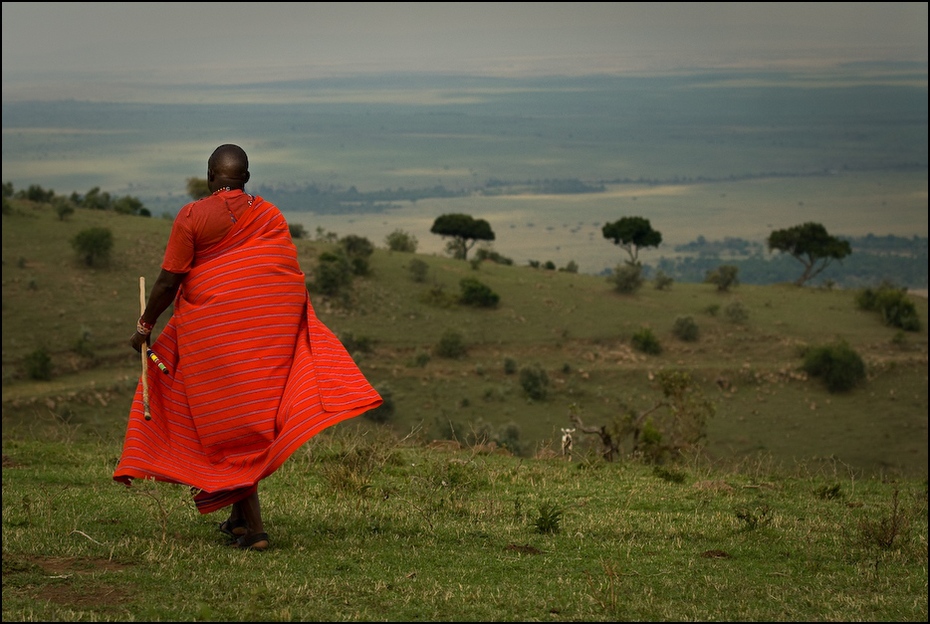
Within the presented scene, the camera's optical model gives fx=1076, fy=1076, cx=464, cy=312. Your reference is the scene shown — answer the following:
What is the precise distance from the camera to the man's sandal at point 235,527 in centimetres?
673

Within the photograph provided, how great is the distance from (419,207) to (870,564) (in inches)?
6349

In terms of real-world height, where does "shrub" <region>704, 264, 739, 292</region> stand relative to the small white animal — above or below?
below

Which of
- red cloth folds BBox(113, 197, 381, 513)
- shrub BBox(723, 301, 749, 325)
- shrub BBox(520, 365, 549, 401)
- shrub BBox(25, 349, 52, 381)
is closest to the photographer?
red cloth folds BBox(113, 197, 381, 513)

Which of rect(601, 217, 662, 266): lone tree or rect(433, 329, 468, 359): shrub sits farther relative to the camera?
rect(601, 217, 662, 266): lone tree

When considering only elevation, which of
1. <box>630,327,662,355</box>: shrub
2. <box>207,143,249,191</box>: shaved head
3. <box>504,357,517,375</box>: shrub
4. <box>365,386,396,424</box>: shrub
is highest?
<box>207,143,249,191</box>: shaved head

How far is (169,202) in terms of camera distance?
482 ft

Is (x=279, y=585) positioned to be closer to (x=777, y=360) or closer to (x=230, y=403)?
(x=230, y=403)

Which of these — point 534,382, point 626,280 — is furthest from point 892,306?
point 534,382

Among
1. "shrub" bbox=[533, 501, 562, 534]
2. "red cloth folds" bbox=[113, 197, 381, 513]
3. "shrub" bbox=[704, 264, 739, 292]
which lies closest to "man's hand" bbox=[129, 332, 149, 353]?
"red cloth folds" bbox=[113, 197, 381, 513]

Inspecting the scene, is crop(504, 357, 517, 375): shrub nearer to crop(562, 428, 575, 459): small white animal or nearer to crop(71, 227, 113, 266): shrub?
crop(71, 227, 113, 266): shrub

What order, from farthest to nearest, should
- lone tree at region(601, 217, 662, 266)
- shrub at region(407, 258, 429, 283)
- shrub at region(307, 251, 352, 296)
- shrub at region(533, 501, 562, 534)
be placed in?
1. lone tree at region(601, 217, 662, 266)
2. shrub at region(407, 258, 429, 283)
3. shrub at region(307, 251, 352, 296)
4. shrub at region(533, 501, 562, 534)

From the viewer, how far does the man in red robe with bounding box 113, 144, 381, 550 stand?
21.5 feet

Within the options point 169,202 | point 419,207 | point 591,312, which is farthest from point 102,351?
point 419,207

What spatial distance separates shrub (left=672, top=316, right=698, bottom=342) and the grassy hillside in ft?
1.41
